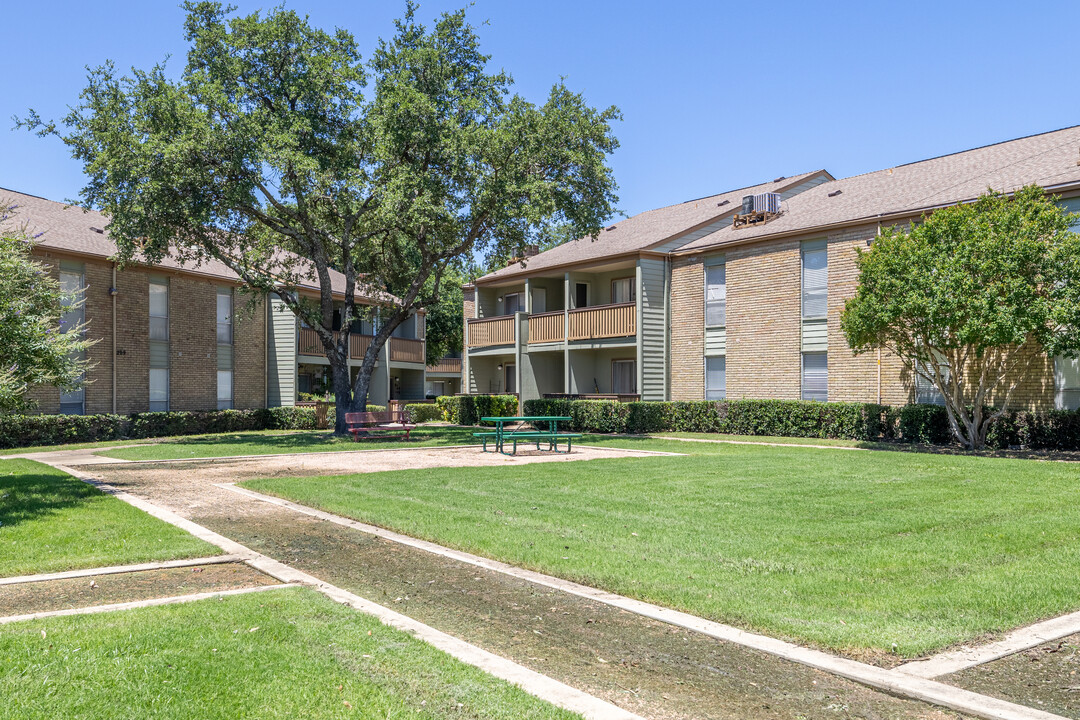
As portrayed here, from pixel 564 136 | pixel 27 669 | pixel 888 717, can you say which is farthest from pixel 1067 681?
pixel 564 136

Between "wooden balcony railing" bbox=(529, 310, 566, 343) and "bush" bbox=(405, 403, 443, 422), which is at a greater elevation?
"wooden balcony railing" bbox=(529, 310, 566, 343)

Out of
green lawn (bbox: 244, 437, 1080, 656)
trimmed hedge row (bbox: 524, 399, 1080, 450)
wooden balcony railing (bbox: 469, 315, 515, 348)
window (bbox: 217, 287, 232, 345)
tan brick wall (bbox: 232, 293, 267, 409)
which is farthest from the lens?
wooden balcony railing (bbox: 469, 315, 515, 348)

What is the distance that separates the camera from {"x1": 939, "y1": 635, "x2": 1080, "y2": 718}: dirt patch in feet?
13.8

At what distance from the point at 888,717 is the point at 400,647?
266cm

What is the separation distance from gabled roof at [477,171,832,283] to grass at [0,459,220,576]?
66.0 feet

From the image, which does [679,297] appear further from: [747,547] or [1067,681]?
[1067,681]

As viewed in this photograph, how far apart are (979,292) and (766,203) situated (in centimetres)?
1240

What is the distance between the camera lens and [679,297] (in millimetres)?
29250

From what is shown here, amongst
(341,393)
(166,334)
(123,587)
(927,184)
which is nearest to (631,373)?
(341,393)

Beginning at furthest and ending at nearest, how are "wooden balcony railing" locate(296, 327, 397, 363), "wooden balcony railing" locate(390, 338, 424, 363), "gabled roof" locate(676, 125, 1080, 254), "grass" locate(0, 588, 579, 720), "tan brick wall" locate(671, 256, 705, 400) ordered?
"wooden balcony railing" locate(390, 338, 424, 363)
"wooden balcony railing" locate(296, 327, 397, 363)
"tan brick wall" locate(671, 256, 705, 400)
"gabled roof" locate(676, 125, 1080, 254)
"grass" locate(0, 588, 579, 720)

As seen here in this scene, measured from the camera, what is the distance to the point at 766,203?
28.3m

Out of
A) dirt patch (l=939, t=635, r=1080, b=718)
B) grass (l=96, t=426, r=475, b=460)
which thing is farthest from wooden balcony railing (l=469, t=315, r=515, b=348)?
dirt patch (l=939, t=635, r=1080, b=718)

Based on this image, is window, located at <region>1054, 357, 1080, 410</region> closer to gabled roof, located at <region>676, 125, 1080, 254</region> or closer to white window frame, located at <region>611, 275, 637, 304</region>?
gabled roof, located at <region>676, 125, 1080, 254</region>

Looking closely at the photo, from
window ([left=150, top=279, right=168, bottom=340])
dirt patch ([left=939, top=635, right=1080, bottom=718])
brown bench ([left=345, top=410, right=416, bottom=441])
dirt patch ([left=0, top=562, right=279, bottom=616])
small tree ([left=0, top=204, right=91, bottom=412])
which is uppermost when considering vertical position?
window ([left=150, top=279, right=168, bottom=340])
